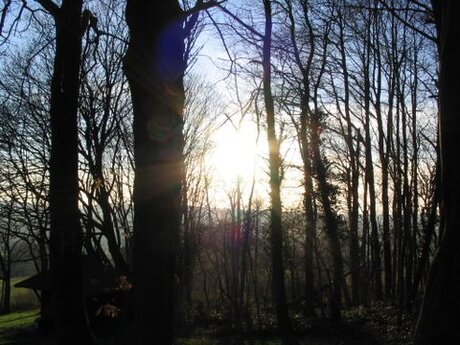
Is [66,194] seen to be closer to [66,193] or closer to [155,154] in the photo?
[66,193]

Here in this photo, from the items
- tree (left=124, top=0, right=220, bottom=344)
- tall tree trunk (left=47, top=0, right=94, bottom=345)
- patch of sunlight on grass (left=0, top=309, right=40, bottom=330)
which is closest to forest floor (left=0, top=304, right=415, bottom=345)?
tall tree trunk (left=47, top=0, right=94, bottom=345)

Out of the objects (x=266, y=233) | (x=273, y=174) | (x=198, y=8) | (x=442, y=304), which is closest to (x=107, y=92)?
(x=273, y=174)

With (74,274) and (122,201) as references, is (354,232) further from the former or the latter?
(74,274)

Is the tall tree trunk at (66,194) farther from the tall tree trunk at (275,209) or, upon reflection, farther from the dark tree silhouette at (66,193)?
the tall tree trunk at (275,209)

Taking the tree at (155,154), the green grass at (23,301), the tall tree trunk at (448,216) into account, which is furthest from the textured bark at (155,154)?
the green grass at (23,301)

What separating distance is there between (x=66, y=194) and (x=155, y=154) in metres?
4.98

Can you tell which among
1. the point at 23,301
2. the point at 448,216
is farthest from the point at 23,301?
the point at 448,216

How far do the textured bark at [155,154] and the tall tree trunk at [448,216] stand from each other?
6.31 feet

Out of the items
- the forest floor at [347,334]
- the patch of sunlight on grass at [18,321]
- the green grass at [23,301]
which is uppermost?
the forest floor at [347,334]

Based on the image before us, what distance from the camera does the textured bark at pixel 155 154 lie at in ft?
12.5

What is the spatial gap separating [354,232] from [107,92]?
15.8 metres

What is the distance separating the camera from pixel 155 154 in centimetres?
387

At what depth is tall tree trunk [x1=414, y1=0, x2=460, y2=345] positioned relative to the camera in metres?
3.81

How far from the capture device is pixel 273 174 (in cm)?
1866
